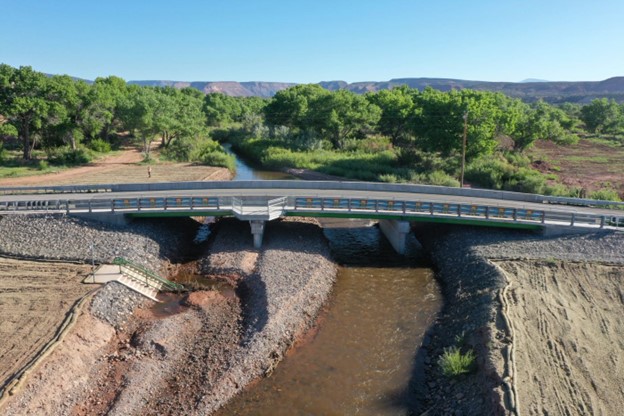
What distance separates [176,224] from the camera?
108 feet

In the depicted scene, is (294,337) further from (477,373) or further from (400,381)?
(477,373)

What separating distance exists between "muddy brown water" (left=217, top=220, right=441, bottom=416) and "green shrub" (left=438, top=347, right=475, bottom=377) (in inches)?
51.0

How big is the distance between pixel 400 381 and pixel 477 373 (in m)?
3.05

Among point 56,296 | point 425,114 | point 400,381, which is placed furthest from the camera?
point 425,114

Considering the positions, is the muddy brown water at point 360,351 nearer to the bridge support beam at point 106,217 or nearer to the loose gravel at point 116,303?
the loose gravel at point 116,303

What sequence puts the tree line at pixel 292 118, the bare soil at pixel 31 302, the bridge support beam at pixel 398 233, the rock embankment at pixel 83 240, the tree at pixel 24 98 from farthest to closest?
the tree at pixel 24 98 < the tree line at pixel 292 118 < the bridge support beam at pixel 398 233 < the rock embankment at pixel 83 240 < the bare soil at pixel 31 302

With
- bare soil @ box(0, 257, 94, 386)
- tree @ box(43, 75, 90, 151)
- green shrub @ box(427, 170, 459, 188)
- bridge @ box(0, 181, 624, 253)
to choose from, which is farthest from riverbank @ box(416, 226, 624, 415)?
tree @ box(43, 75, 90, 151)

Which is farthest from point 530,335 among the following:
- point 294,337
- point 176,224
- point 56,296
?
point 176,224

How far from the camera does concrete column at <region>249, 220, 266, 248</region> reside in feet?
95.1

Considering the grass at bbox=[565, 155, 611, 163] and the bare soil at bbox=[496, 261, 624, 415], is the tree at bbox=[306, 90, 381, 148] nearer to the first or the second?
the grass at bbox=[565, 155, 611, 163]

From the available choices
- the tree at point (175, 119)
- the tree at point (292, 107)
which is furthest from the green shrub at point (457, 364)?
the tree at point (292, 107)

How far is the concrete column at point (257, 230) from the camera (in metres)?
29.0

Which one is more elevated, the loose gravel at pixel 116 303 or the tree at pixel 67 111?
the tree at pixel 67 111

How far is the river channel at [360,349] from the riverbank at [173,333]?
84 centimetres
